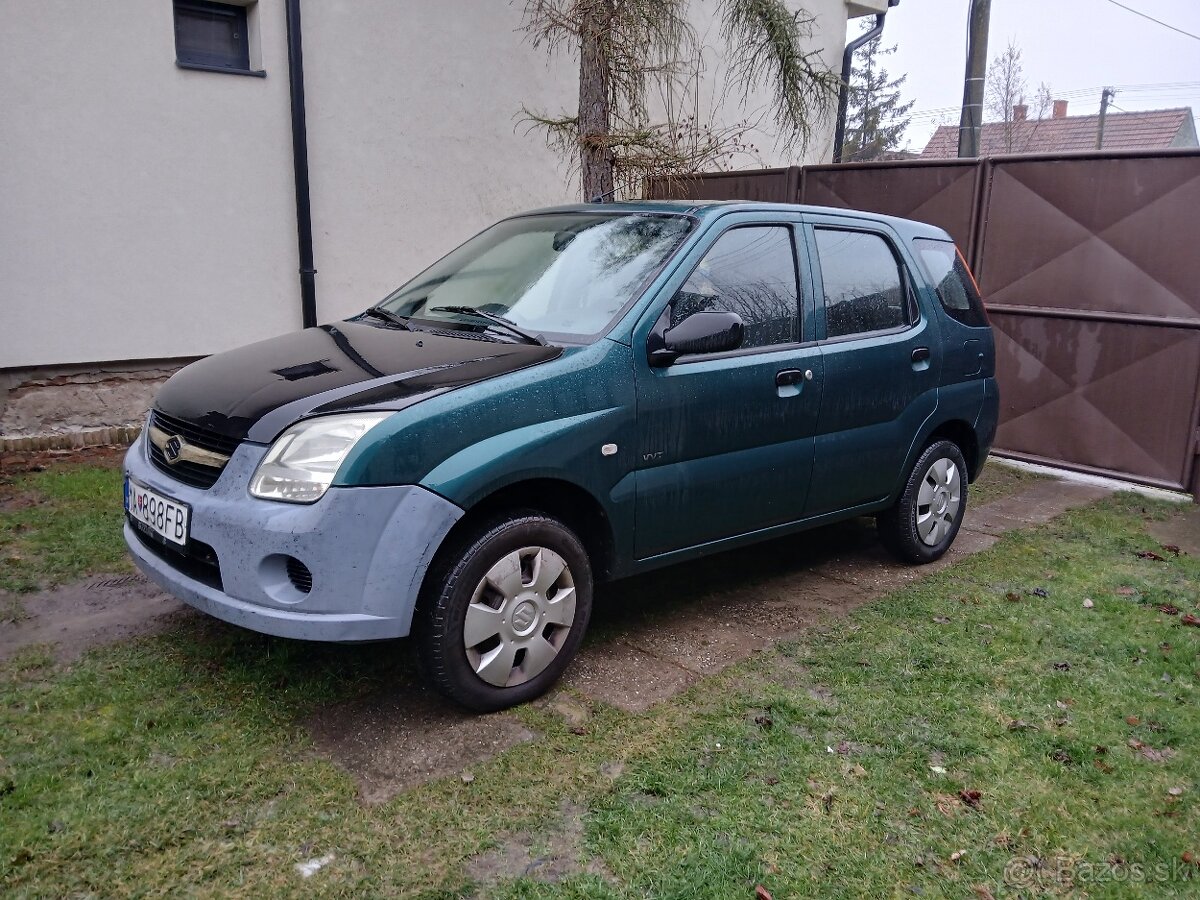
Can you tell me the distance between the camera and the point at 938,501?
5.42 metres

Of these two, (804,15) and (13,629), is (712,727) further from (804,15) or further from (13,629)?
(804,15)

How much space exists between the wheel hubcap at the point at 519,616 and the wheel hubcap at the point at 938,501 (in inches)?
98.7

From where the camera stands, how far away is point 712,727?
3.50 metres

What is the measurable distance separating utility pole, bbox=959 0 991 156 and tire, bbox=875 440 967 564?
9.19 metres

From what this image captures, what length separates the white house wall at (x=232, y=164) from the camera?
670 cm

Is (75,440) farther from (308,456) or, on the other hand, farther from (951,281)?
(951,281)

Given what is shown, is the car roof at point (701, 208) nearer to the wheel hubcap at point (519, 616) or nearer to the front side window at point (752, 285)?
the front side window at point (752, 285)

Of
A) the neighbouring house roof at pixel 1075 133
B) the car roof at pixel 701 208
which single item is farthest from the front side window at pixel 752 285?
the neighbouring house roof at pixel 1075 133

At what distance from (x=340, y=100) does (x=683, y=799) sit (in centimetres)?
674

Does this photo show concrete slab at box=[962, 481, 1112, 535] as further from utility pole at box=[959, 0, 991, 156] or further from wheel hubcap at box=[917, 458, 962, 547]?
utility pole at box=[959, 0, 991, 156]

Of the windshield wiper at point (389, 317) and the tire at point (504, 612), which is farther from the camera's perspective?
the windshield wiper at point (389, 317)

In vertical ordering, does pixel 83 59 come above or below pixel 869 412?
above

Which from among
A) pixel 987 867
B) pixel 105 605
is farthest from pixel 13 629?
pixel 987 867

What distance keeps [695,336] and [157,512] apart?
2080mm
